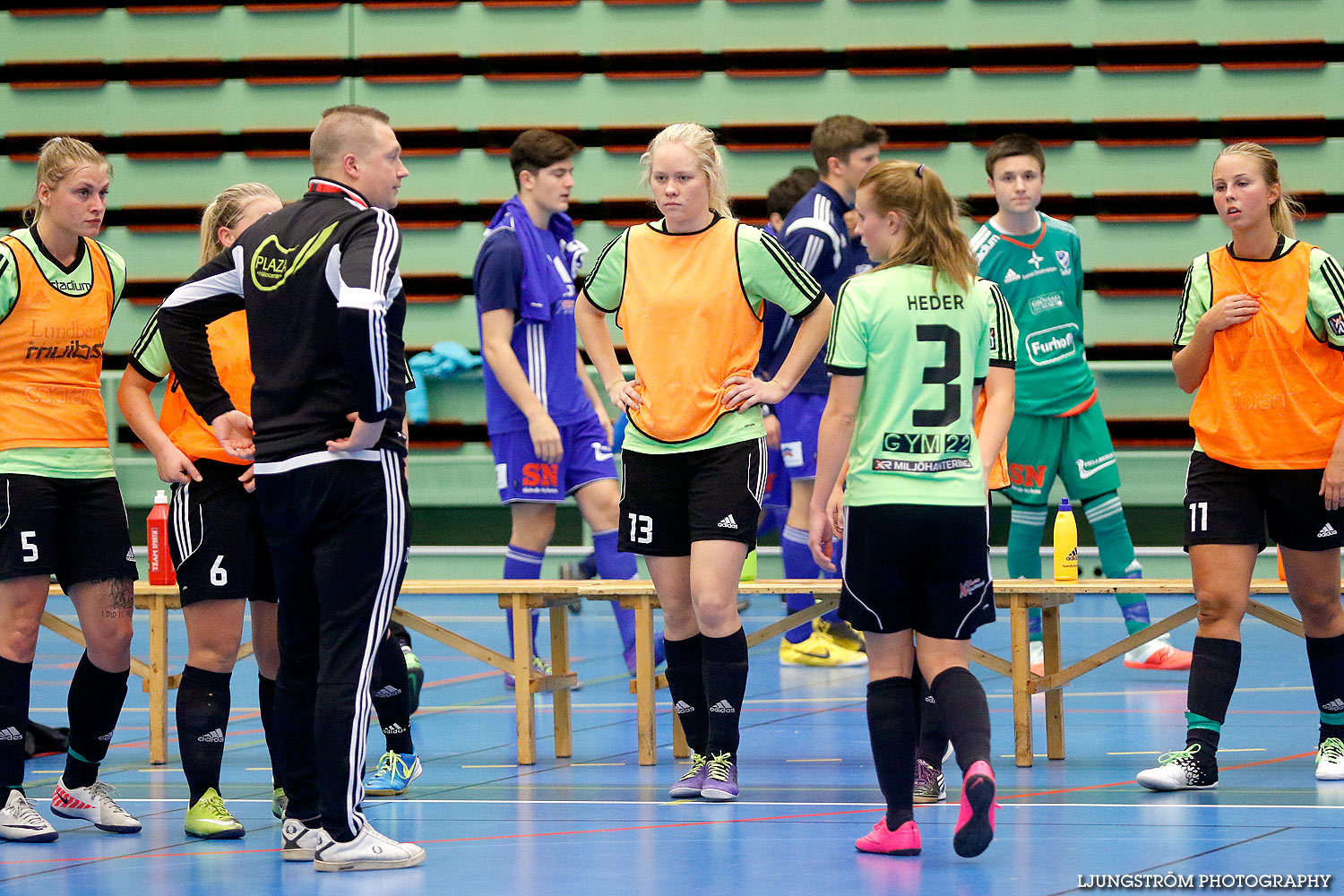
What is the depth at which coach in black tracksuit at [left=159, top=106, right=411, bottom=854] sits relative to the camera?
3701mm

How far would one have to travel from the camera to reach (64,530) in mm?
4465

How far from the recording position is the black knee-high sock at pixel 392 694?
4.79 metres

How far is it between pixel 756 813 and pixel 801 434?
3055 millimetres

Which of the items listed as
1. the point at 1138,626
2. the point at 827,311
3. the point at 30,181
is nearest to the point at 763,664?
the point at 1138,626

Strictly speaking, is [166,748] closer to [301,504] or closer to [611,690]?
[611,690]

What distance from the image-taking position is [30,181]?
11.3m

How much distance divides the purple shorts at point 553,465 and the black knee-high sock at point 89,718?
2.25m

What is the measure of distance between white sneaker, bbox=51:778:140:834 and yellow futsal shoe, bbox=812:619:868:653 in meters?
3.84

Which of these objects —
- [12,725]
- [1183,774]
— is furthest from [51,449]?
[1183,774]

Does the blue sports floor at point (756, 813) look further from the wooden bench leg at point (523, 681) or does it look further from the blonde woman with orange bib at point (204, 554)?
the blonde woman with orange bib at point (204, 554)

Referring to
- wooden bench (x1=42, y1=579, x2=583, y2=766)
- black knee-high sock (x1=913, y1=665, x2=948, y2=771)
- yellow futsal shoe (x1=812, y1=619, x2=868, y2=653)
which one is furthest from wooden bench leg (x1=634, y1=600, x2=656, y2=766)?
yellow futsal shoe (x1=812, y1=619, x2=868, y2=653)

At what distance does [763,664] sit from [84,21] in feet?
23.5

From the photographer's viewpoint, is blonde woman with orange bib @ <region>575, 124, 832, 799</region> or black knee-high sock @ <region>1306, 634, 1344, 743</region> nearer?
blonde woman with orange bib @ <region>575, 124, 832, 799</region>

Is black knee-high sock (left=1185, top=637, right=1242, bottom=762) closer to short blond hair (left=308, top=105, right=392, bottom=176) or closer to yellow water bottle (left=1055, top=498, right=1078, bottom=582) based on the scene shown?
yellow water bottle (left=1055, top=498, right=1078, bottom=582)
